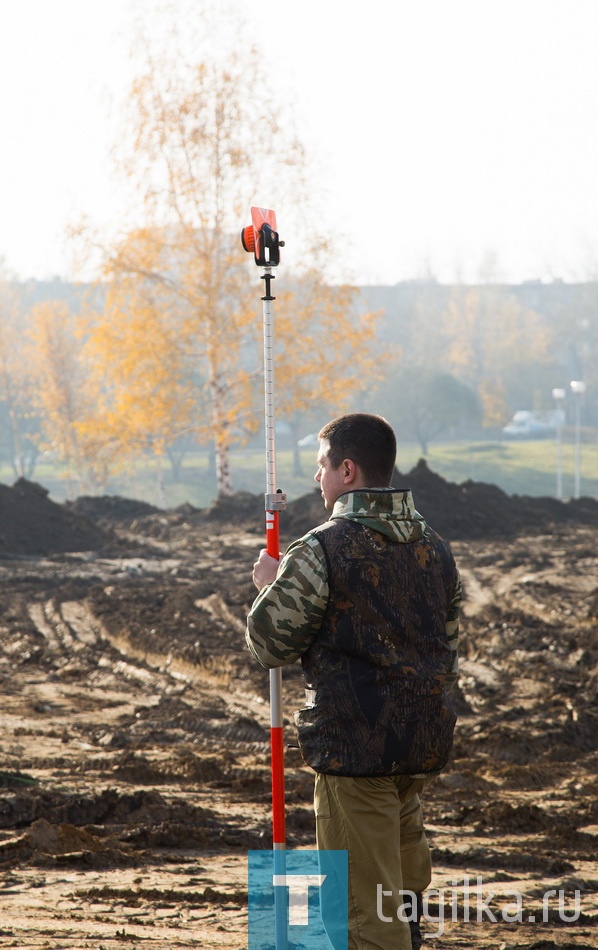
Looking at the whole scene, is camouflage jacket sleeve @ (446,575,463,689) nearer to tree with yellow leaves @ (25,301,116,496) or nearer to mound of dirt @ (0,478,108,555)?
mound of dirt @ (0,478,108,555)

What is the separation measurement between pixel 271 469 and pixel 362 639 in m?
1.05

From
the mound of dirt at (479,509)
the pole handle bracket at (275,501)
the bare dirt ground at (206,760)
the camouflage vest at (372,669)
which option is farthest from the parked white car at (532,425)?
the camouflage vest at (372,669)

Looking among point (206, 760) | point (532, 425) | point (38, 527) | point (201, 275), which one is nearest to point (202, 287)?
point (201, 275)

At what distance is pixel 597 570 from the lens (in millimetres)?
18656

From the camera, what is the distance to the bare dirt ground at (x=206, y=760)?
490 cm

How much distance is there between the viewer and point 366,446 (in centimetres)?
326

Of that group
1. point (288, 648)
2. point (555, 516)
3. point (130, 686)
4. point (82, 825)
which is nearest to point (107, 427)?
point (555, 516)

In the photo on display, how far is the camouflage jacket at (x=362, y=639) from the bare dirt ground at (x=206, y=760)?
1.64m

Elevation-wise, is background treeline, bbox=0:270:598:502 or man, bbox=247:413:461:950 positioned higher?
background treeline, bbox=0:270:598:502

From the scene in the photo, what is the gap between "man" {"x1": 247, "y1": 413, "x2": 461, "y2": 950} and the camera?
309 centimetres

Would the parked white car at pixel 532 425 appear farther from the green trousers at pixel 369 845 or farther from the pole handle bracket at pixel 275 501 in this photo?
the green trousers at pixel 369 845

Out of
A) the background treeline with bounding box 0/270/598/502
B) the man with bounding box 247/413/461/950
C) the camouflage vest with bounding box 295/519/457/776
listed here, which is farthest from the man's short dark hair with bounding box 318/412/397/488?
the background treeline with bounding box 0/270/598/502

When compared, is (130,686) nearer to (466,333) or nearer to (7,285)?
(7,285)

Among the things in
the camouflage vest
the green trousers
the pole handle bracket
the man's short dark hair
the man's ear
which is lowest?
the green trousers
